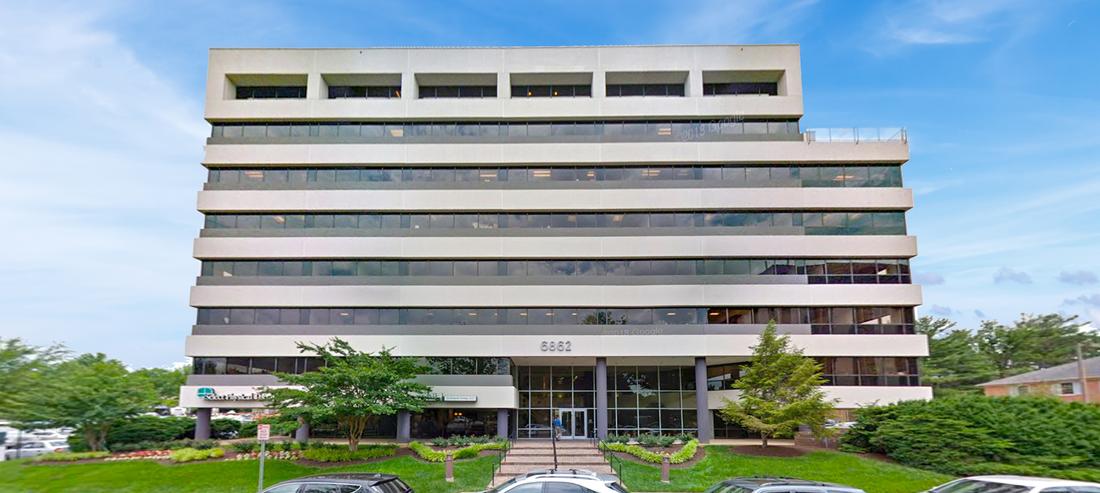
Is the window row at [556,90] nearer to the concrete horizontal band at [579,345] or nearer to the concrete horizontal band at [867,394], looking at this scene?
the concrete horizontal band at [579,345]

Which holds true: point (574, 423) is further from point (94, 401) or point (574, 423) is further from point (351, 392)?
point (94, 401)

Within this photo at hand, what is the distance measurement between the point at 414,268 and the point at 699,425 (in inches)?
671

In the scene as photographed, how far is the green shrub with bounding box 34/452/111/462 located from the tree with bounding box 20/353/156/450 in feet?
4.07

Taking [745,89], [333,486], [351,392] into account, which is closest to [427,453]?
[351,392]

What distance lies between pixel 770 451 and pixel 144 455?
27.3m

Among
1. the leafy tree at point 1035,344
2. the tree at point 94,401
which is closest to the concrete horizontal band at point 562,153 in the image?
the tree at point 94,401

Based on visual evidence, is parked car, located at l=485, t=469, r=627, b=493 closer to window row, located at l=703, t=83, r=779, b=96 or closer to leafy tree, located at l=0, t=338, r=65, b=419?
leafy tree, located at l=0, t=338, r=65, b=419

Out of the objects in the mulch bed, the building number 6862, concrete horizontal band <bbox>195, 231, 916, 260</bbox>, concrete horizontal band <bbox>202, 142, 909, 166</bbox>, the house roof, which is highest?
concrete horizontal band <bbox>202, 142, 909, 166</bbox>

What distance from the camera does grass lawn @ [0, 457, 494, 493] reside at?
2430 centimetres

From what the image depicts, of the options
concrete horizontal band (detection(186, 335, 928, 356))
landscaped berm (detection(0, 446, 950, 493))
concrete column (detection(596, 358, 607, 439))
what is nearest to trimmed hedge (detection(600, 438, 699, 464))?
landscaped berm (detection(0, 446, 950, 493))

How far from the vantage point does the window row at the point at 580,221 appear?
36.2 metres

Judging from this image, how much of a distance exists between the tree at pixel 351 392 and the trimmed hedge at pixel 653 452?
8.89 metres

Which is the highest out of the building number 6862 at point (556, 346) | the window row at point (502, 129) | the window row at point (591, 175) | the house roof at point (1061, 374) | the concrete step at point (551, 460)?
the window row at point (502, 129)

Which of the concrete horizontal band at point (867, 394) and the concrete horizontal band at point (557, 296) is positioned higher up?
the concrete horizontal band at point (557, 296)
